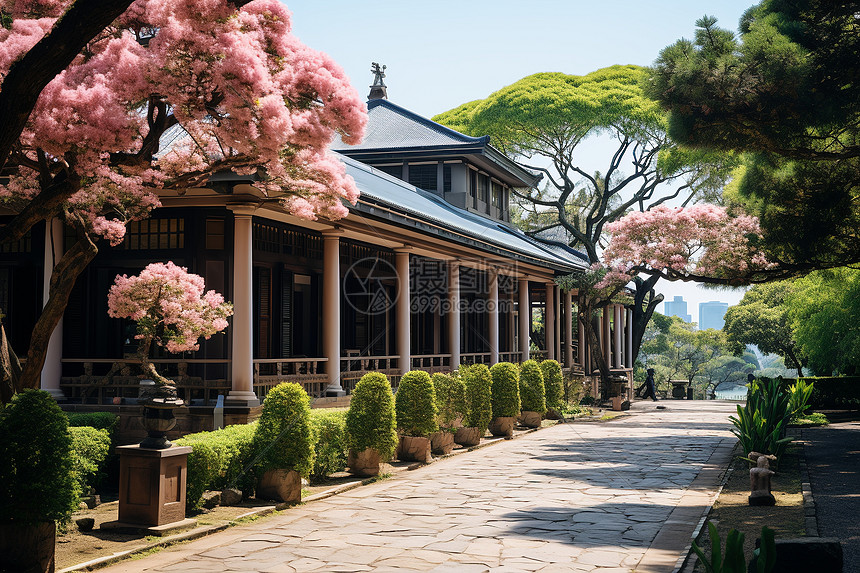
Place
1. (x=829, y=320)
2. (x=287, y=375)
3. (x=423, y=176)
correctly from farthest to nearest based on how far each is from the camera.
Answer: (x=423, y=176) < (x=829, y=320) < (x=287, y=375)

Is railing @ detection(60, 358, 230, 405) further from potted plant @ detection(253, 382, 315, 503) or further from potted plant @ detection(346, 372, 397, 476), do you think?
potted plant @ detection(253, 382, 315, 503)

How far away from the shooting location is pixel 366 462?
44.3ft

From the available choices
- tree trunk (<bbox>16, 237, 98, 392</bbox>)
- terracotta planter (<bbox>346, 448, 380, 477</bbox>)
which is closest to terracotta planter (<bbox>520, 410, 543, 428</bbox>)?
terracotta planter (<bbox>346, 448, 380, 477</bbox>)

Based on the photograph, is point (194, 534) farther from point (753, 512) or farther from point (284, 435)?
point (753, 512)

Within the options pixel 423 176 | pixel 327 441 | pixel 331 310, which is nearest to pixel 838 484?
pixel 327 441

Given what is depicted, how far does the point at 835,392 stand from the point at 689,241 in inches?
478

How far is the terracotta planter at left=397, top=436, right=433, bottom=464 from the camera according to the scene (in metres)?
15.2

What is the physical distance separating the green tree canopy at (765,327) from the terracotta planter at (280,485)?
4556 cm

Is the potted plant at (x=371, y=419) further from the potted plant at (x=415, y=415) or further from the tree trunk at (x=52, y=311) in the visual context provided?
the tree trunk at (x=52, y=311)

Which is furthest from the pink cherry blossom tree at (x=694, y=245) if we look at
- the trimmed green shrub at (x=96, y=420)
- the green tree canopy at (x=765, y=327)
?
the green tree canopy at (x=765, y=327)

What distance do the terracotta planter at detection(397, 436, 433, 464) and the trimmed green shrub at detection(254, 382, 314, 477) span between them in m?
4.31

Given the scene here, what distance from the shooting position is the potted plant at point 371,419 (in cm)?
1331

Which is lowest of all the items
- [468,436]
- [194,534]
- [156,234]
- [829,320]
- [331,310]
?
[194,534]

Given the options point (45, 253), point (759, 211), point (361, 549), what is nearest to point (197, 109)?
point (361, 549)
